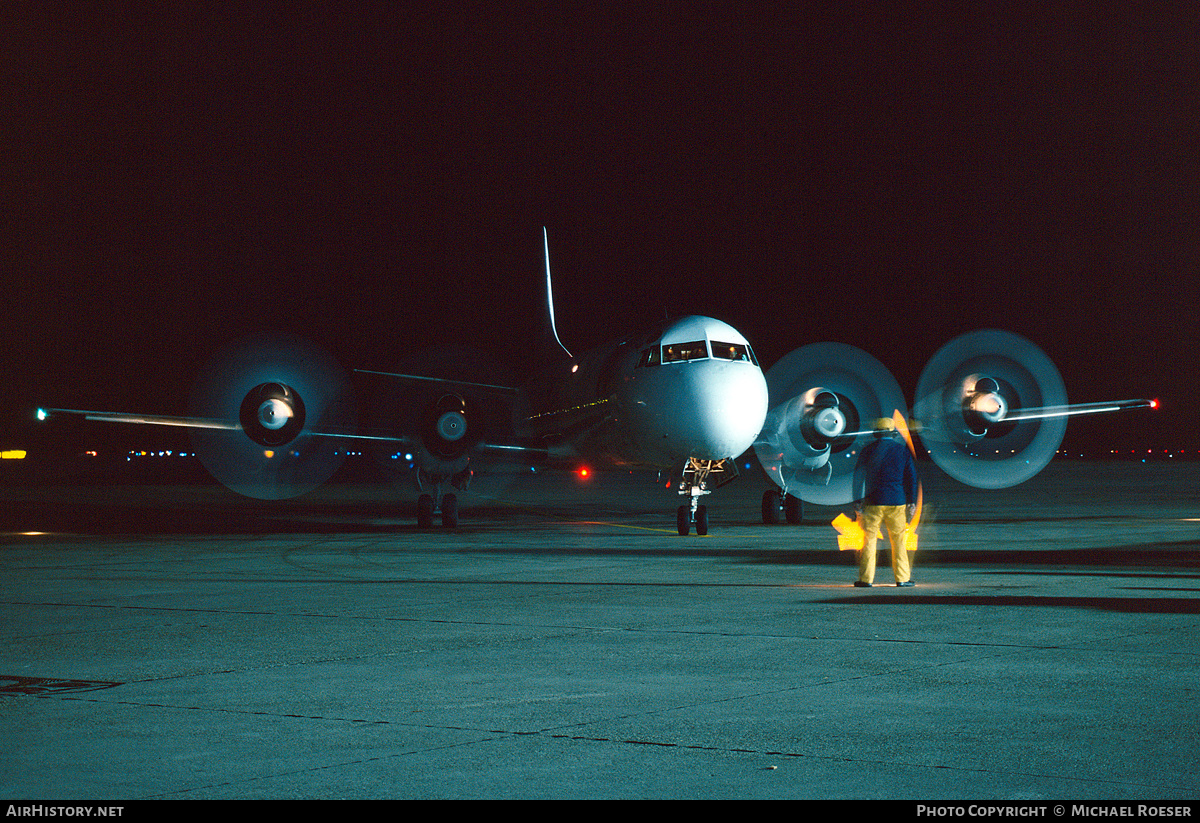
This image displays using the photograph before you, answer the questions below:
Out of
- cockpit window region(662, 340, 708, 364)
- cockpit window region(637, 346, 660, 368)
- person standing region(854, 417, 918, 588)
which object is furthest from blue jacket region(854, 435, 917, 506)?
cockpit window region(637, 346, 660, 368)

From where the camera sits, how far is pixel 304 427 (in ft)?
91.8

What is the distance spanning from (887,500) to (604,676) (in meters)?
6.22

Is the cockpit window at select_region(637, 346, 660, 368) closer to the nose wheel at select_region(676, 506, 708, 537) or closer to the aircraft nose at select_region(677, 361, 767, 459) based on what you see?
the aircraft nose at select_region(677, 361, 767, 459)

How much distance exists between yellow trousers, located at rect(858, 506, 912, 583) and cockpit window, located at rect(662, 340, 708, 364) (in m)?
9.04

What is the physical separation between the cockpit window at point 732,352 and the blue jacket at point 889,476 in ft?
29.1

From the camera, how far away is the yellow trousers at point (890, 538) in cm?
1306

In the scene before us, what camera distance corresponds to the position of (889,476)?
1343 cm

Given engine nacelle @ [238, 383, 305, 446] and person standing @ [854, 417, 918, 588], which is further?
engine nacelle @ [238, 383, 305, 446]

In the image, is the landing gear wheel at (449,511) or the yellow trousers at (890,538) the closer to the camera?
the yellow trousers at (890,538)

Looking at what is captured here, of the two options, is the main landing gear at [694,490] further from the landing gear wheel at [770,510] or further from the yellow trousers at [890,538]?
the yellow trousers at [890,538]

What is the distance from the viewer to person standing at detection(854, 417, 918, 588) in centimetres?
1312

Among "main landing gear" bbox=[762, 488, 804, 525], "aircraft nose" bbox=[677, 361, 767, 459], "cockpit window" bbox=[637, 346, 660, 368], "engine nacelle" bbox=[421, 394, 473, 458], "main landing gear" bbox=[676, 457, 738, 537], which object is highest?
"cockpit window" bbox=[637, 346, 660, 368]

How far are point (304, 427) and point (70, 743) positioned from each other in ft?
73.2

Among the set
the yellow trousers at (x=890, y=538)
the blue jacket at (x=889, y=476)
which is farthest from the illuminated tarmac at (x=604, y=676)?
the blue jacket at (x=889, y=476)
